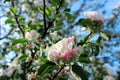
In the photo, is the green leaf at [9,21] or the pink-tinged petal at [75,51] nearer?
the pink-tinged petal at [75,51]

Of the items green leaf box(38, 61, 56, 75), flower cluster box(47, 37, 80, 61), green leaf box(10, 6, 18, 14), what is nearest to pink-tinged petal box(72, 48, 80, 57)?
flower cluster box(47, 37, 80, 61)

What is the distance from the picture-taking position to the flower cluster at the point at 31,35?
3490 mm

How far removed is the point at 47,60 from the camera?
2.38 m

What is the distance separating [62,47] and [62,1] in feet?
4.31

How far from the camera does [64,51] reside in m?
2.22

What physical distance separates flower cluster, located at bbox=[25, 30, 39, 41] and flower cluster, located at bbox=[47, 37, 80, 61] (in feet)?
4.09

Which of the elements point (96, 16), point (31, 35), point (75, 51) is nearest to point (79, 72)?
point (75, 51)

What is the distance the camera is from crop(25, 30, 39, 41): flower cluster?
349cm

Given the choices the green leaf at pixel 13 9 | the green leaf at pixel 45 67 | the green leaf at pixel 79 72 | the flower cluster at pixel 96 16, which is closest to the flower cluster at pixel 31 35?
the green leaf at pixel 13 9

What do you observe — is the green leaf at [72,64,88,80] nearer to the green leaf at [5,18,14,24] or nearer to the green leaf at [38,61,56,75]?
the green leaf at [38,61,56,75]

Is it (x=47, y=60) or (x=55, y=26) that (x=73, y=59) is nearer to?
(x=47, y=60)

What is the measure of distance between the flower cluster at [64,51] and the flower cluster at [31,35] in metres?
1.25

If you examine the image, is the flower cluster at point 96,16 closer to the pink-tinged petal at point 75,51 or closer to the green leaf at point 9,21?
the pink-tinged petal at point 75,51

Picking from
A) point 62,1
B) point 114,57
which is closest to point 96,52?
point 62,1
